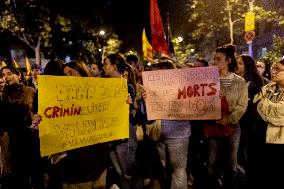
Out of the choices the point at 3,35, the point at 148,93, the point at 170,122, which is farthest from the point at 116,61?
the point at 3,35

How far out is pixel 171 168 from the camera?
4797mm

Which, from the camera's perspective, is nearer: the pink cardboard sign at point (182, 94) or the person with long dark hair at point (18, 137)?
the person with long dark hair at point (18, 137)

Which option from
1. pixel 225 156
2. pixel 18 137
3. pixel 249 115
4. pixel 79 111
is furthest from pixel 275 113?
pixel 18 137

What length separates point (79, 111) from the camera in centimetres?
418

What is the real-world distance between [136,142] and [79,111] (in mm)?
1346

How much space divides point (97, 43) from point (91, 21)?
3163mm

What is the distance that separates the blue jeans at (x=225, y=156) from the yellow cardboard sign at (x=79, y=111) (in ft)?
4.26

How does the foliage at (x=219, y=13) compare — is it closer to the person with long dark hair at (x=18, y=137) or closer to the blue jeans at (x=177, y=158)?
the blue jeans at (x=177, y=158)

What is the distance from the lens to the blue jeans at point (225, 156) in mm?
5117

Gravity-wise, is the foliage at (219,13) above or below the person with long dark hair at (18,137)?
above

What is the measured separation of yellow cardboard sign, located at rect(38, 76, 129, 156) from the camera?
3.75 m

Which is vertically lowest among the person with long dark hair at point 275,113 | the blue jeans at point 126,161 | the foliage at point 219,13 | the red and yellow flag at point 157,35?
the blue jeans at point 126,161

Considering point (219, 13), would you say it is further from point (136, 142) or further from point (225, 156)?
point (136, 142)

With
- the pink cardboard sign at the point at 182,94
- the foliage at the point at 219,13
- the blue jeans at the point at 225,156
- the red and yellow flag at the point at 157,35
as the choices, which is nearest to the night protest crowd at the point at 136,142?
the blue jeans at the point at 225,156
